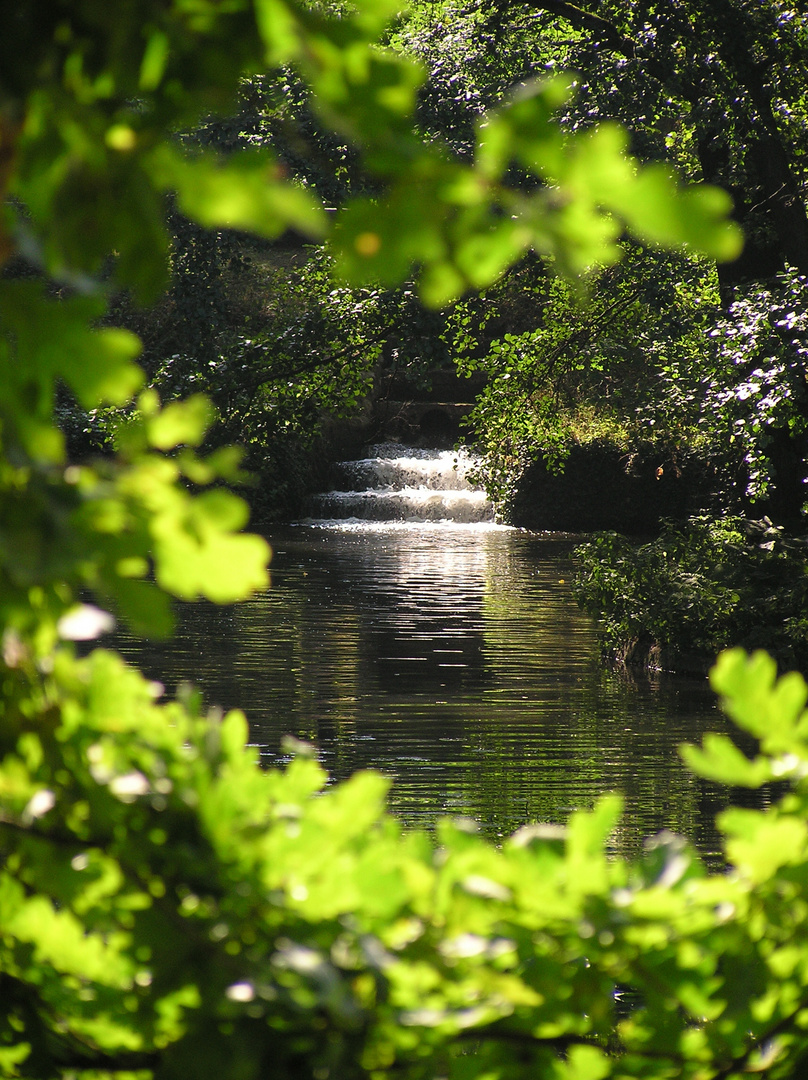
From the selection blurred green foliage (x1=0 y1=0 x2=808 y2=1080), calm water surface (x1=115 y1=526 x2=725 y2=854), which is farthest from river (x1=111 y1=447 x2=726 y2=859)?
blurred green foliage (x1=0 y1=0 x2=808 y2=1080)

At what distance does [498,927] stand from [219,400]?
1004cm

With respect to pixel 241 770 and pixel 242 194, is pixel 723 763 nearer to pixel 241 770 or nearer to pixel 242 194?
pixel 241 770

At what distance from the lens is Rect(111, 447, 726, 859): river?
632 centimetres

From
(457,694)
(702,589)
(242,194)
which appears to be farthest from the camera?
(702,589)

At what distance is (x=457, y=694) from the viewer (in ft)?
29.3

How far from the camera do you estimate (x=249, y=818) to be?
37.4 inches

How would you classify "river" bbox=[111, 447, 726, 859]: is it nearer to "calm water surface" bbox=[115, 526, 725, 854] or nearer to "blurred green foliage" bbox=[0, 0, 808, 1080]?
"calm water surface" bbox=[115, 526, 725, 854]

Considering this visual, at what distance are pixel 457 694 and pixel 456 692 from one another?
0.23ft

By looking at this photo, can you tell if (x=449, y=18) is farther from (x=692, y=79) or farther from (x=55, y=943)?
(x=55, y=943)

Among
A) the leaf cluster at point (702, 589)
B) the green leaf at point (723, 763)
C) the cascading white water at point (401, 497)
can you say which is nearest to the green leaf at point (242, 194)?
the green leaf at point (723, 763)

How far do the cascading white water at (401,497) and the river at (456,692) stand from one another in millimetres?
7435

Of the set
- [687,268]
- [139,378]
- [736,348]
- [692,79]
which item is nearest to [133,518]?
[139,378]

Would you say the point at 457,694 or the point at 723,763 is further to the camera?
the point at 457,694

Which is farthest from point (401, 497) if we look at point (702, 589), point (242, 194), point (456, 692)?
point (242, 194)
